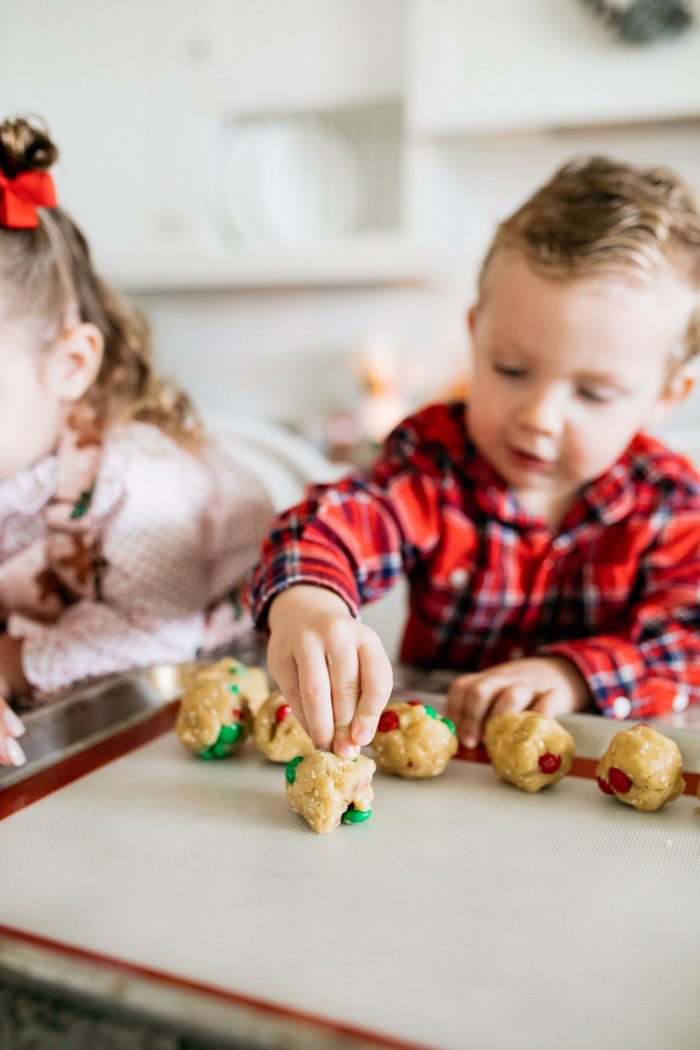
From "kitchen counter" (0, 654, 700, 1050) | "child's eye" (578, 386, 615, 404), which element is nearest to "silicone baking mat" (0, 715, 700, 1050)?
"kitchen counter" (0, 654, 700, 1050)

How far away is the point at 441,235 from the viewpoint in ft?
6.42

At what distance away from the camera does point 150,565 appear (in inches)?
35.9

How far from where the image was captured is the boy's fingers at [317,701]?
53 centimetres

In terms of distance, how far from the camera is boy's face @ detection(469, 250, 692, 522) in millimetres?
773

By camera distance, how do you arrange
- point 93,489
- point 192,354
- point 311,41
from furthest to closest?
point 192,354 < point 311,41 < point 93,489

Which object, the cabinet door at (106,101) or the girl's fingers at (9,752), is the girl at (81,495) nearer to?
the girl's fingers at (9,752)

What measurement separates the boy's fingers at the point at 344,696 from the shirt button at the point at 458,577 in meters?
0.41

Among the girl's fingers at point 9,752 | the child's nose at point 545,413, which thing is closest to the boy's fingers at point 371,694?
the girl's fingers at point 9,752

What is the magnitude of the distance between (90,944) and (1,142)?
69 cm

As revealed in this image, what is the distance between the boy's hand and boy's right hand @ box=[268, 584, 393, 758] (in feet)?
0.45

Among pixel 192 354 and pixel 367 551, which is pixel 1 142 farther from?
pixel 192 354

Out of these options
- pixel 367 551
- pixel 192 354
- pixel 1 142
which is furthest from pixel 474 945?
pixel 192 354

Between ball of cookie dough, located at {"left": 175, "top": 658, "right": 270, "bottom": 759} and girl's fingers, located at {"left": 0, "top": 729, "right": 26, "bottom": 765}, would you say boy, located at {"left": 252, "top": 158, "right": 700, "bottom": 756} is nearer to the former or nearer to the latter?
ball of cookie dough, located at {"left": 175, "top": 658, "right": 270, "bottom": 759}

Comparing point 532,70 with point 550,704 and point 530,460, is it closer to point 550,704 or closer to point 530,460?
point 530,460
